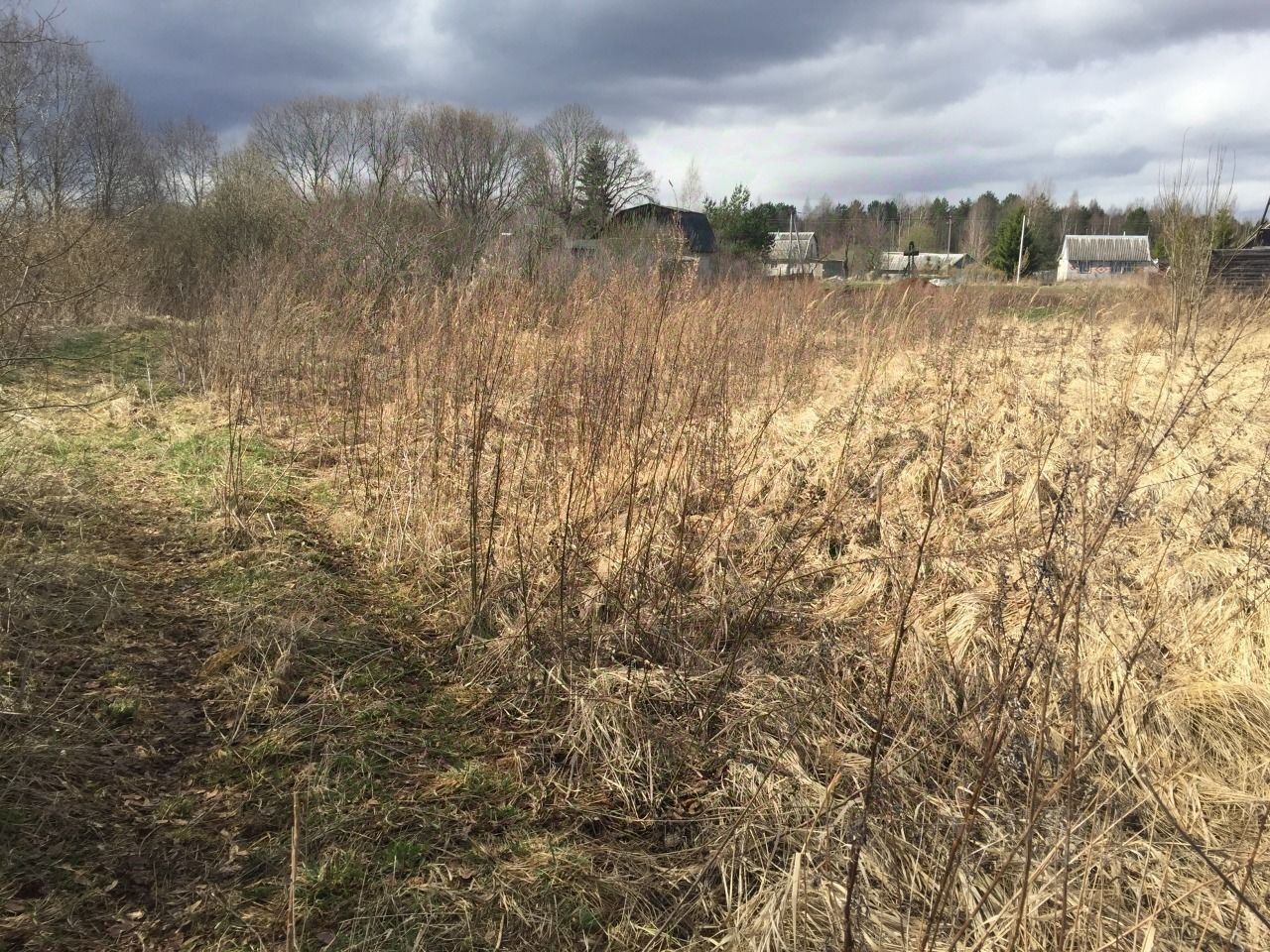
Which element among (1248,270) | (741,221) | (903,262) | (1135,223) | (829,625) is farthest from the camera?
(1135,223)

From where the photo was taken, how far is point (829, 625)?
3570 mm

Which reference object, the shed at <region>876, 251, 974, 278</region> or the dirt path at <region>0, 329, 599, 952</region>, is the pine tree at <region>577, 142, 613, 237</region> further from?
the dirt path at <region>0, 329, 599, 952</region>

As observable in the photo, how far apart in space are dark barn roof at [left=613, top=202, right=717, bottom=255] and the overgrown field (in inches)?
16.4

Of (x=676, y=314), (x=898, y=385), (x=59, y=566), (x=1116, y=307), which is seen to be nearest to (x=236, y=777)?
(x=59, y=566)

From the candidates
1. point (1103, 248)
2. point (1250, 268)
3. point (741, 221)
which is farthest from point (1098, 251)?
point (1250, 268)

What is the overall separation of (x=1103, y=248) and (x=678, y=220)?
2616 inches

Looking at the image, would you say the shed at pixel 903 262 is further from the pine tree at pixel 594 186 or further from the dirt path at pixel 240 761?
the dirt path at pixel 240 761

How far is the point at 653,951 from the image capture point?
6.70ft

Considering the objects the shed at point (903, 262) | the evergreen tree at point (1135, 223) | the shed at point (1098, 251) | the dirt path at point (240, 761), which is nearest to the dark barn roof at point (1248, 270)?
the dirt path at point (240, 761)

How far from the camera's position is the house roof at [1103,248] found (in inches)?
2217

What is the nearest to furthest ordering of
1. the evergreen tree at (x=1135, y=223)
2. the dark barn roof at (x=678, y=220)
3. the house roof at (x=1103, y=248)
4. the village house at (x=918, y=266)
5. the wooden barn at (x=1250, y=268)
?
1. the dark barn roof at (x=678, y=220)
2. the wooden barn at (x=1250, y=268)
3. the village house at (x=918, y=266)
4. the house roof at (x=1103, y=248)
5. the evergreen tree at (x=1135, y=223)

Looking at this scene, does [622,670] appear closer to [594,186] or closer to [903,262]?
[594,186]

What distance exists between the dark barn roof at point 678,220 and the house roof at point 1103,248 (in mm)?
36408

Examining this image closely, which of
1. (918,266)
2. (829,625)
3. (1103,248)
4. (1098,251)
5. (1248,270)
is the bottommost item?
(829,625)
